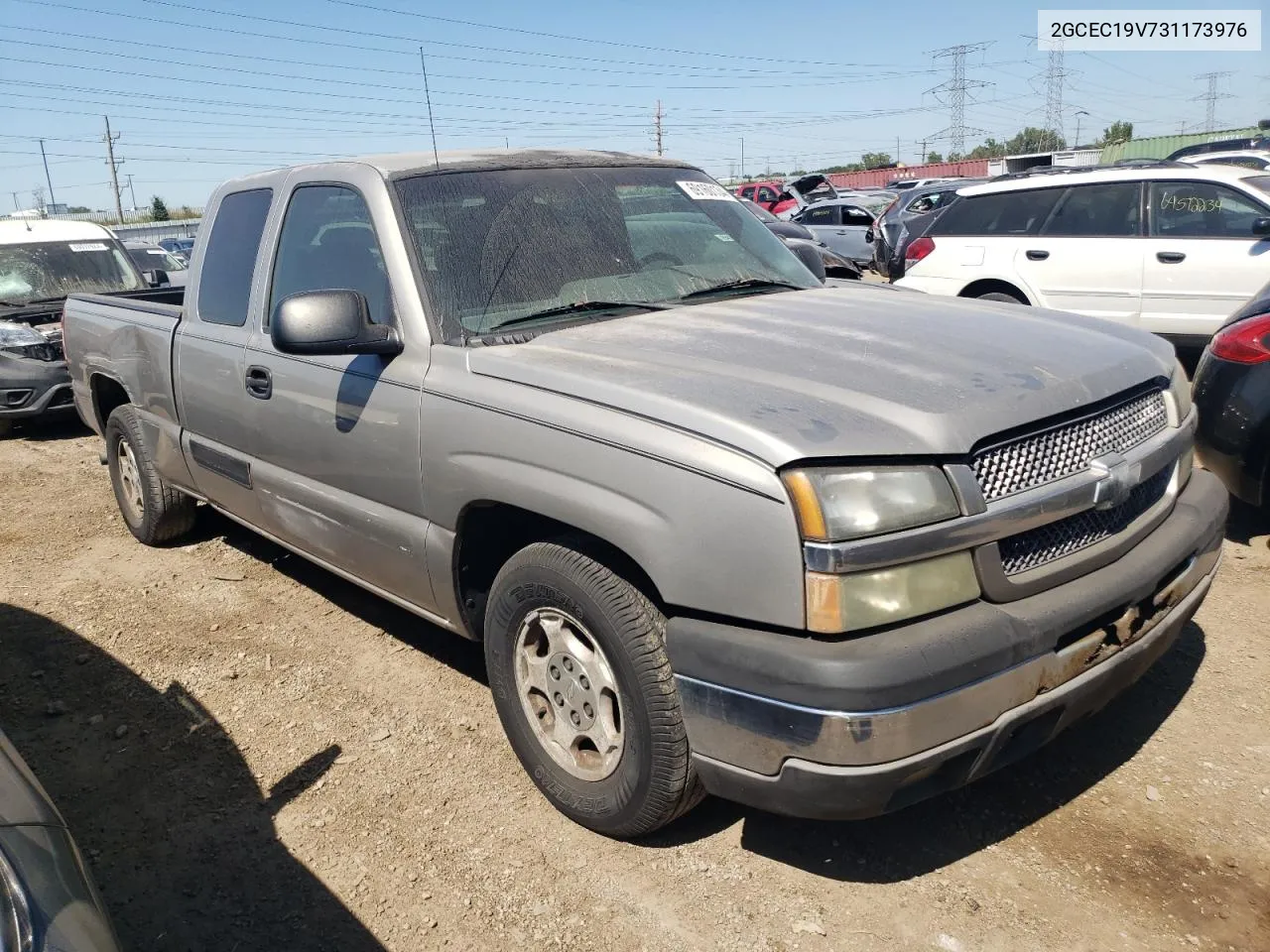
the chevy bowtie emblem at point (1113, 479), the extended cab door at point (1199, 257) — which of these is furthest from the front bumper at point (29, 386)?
the extended cab door at point (1199, 257)

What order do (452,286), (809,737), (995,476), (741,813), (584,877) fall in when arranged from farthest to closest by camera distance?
(452,286) < (741,813) < (584,877) < (995,476) < (809,737)

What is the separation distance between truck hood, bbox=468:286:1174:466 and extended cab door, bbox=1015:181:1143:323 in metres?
5.24

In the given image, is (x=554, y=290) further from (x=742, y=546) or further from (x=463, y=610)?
(x=742, y=546)

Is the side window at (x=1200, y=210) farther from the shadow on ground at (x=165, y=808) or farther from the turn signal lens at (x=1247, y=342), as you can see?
the shadow on ground at (x=165, y=808)

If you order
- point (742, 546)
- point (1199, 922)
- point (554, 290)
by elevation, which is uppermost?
point (554, 290)

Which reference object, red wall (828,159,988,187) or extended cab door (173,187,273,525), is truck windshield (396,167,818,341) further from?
red wall (828,159,988,187)

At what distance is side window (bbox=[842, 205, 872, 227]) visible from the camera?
2014 cm

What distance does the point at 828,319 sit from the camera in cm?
321

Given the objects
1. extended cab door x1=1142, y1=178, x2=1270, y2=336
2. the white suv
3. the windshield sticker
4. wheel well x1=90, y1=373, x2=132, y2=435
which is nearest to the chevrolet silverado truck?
wheel well x1=90, y1=373, x2=132, y2=435

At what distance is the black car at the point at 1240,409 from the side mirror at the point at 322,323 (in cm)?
358

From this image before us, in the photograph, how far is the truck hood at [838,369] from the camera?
2.32 m

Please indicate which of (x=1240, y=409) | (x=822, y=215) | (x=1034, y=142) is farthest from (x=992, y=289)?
(x=1034, y=142)

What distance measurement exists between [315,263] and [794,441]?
7.37 feet

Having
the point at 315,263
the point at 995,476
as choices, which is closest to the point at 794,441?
the point at 995,476
